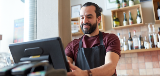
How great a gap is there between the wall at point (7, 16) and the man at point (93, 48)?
853mm

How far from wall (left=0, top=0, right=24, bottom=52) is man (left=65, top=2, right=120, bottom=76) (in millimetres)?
853

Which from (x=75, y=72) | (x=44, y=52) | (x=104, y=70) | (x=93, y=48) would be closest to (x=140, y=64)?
(x=93, y=48)

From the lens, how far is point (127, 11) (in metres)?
2.95

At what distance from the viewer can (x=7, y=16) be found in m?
1.91

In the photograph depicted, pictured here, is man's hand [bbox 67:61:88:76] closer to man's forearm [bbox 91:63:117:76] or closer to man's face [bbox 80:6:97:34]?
man's forearm [bbox 91:63:117:76]

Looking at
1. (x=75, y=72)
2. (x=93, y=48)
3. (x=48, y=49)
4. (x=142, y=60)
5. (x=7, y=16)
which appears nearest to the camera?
(x=48, y=49)

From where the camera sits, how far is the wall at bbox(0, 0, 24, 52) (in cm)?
184

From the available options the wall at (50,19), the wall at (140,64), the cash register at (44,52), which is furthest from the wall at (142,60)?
the cash register at (44,52)

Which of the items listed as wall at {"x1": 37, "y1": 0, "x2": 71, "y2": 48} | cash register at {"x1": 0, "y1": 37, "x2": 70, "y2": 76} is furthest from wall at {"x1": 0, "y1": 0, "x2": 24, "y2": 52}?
cash register at {"x1": 0, "y1": 37, "x2": 70, "y2": 76}

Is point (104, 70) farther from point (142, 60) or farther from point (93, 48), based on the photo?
point (142, 60)

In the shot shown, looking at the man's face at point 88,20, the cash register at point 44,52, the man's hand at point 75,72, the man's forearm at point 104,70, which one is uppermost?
the man's face at point 88,20

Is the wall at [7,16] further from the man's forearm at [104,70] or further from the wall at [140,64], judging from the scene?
the wall at [140,64]

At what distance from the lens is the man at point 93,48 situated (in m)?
1.34

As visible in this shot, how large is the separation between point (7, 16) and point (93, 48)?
1.18 m
